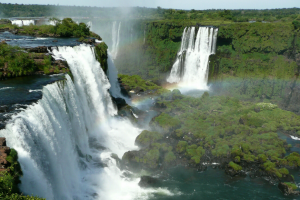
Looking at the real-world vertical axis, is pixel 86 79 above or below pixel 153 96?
above

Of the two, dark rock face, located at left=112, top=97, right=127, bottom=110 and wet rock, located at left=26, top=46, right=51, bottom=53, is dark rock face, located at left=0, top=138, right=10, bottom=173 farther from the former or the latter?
dark rock face, located at left=112, top=97, right=127, bottom=110

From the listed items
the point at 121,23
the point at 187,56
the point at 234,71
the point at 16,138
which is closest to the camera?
the point at 16,138

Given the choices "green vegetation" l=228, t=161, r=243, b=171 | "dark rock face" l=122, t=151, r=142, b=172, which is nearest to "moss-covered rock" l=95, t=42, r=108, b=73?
"dark rock face" l=122, t=151, r=142, b=172

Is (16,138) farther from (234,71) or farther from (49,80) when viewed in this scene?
(234,71)

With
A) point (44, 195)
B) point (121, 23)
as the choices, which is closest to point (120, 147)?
point (44, 195)

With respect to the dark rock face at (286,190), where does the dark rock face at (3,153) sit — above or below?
above

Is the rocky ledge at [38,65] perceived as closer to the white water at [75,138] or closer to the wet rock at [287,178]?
the white water at [75,138]

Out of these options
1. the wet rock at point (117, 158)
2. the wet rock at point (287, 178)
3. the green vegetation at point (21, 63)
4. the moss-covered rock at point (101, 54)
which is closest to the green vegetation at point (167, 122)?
the wet rock at point (117, 158)

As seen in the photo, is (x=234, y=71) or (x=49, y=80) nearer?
(x=49, y=80)
